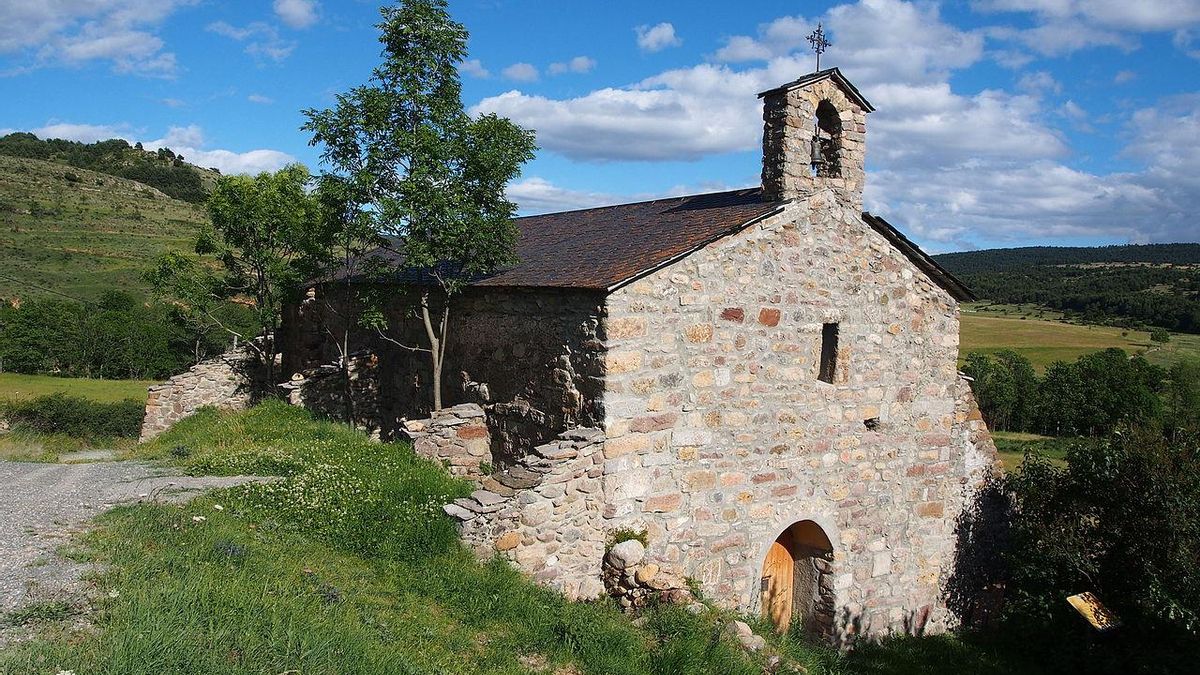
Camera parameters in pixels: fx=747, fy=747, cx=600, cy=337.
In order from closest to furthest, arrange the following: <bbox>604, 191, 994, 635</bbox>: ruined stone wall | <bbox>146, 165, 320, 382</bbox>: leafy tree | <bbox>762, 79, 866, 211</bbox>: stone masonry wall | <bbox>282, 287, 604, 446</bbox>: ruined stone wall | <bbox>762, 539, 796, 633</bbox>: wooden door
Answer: <bbox>604, 191, 994, 635</bbox>: ruined stone wall < <bbox>282, 287, 604, 446</bbox>: ruined stone wall < <bbox>762, 79, 866, 211</bbox>: stone masonry wall < <bbox>762, 539, 796, 633</bbox>: wooden door < <bbox>146, 165, 320, 382</bbox>: leafy tree

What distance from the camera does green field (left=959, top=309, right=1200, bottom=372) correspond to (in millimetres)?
64062

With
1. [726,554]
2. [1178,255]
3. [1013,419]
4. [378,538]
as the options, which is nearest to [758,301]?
[726,554]

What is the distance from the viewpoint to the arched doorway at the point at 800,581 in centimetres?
1050

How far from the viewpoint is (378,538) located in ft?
26.5

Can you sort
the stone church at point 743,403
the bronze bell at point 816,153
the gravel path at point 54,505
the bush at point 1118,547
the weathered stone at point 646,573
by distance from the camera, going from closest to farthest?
the gravel path at point 54,505 < the weathered stone at point 646,573 < the stone church at point 743,403 < the bush at point 1118,547 < the bronze bell at point 816,153

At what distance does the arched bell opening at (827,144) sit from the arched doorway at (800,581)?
4933 mm

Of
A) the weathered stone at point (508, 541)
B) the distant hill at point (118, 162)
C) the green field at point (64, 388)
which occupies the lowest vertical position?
the green field at point (64, 388)

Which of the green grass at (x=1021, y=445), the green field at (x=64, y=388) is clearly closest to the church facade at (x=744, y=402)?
the green field at (x=64, y=388)

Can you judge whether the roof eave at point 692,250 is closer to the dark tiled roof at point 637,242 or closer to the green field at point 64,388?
the dark tiled roof at point 637,242

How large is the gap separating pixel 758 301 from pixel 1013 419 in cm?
5859

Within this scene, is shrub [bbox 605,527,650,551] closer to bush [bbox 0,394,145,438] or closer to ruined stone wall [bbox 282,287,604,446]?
ruined stone wall [bbox 282,287,604,446]

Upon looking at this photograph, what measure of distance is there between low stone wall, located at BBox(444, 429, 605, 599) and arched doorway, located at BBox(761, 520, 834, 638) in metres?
3.09

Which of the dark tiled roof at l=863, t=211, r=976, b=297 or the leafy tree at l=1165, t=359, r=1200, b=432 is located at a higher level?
the dark tiled roof at l=863, t=211, r=976, b=297

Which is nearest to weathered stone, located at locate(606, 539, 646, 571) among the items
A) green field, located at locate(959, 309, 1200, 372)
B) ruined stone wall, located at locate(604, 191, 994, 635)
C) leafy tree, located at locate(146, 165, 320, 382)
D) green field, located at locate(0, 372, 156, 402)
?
ruined stone wall, located at locate(604, 191, 994, 635)
